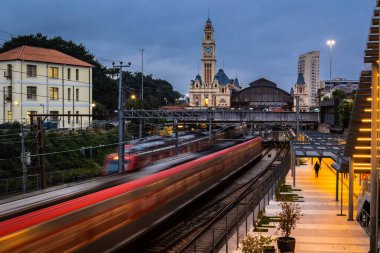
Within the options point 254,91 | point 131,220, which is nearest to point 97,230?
point 131,220

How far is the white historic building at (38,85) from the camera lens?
161ft

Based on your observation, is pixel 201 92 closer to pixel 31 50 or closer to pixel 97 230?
pixel 31 50

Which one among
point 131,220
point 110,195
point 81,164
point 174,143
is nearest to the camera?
point 110,195

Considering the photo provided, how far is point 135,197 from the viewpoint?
1488 cm

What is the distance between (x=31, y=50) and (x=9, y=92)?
6.22 m

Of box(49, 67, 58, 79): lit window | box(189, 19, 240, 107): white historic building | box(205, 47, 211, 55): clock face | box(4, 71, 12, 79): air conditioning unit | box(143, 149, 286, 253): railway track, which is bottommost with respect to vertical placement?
box(143, 149, 286, 253): railway track

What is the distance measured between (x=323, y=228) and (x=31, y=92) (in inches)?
1475

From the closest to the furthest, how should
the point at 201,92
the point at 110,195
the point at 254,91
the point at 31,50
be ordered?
the point at 110,195, the point at 31,50, the point at 254,91, the point at 201,92

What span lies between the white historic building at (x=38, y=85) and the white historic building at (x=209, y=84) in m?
125

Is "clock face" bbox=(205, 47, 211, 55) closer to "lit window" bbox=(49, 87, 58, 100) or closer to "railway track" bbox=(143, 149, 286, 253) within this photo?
"lit window" bbox=(49, 87, 58, 100)

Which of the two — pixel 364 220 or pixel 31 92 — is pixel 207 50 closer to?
pixel 31 92

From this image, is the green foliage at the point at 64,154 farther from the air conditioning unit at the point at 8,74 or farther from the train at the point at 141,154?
the air conditioning unit at the point at 8,74

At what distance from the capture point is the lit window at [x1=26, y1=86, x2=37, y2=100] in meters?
49.5

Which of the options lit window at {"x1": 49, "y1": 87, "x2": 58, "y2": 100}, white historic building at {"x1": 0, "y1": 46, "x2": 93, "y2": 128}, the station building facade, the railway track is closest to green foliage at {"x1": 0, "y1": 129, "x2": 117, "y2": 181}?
white historic building at {"x1": 0, "y1": 46, "x2": 93, "y2": 128}
